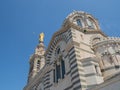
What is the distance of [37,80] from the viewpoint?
2528cm

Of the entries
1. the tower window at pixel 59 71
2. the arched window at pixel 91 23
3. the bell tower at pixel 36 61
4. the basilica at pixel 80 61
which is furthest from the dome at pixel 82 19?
the bell tower at pixel 36 61

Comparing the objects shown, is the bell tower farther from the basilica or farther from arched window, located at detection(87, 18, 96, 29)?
arched window, located at detection(87, 18, 96, 29)

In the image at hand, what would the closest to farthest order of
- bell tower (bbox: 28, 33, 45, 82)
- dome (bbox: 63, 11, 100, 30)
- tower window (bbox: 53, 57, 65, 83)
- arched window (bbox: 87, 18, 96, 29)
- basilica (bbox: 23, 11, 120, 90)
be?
basilica (bbox: 23, 11, 120, 90) < tower window (bbox: 53, 57, 65, 83) < dome (bbox: 63, 11, 100, 30) < arched window (bbox: 87, 18, 96, 29) < bell tower (bbox: 28, 33, 45, 82)

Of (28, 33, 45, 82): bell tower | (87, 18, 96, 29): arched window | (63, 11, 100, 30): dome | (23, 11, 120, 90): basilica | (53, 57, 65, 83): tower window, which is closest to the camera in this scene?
(23, 11, 120, 90): basilica

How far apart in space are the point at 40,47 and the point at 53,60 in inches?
790

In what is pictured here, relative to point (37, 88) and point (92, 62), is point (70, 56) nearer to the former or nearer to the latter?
point (92, 62)

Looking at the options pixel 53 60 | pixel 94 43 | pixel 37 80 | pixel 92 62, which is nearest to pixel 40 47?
pixel 37 80

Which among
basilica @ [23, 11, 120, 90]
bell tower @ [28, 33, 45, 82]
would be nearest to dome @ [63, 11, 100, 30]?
basilica @ [23, 11, 120, 90]

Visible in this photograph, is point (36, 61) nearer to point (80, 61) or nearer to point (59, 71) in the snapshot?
point (59, 71)

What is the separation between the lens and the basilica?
14.7m

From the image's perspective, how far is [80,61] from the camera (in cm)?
1633

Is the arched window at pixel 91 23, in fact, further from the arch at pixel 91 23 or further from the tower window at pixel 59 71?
the tower window at pixel 59 71

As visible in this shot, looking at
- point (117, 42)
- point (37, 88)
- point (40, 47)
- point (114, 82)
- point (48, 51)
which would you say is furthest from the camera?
point (40, 47)

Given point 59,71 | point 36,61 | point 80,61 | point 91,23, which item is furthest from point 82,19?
point 36,61
